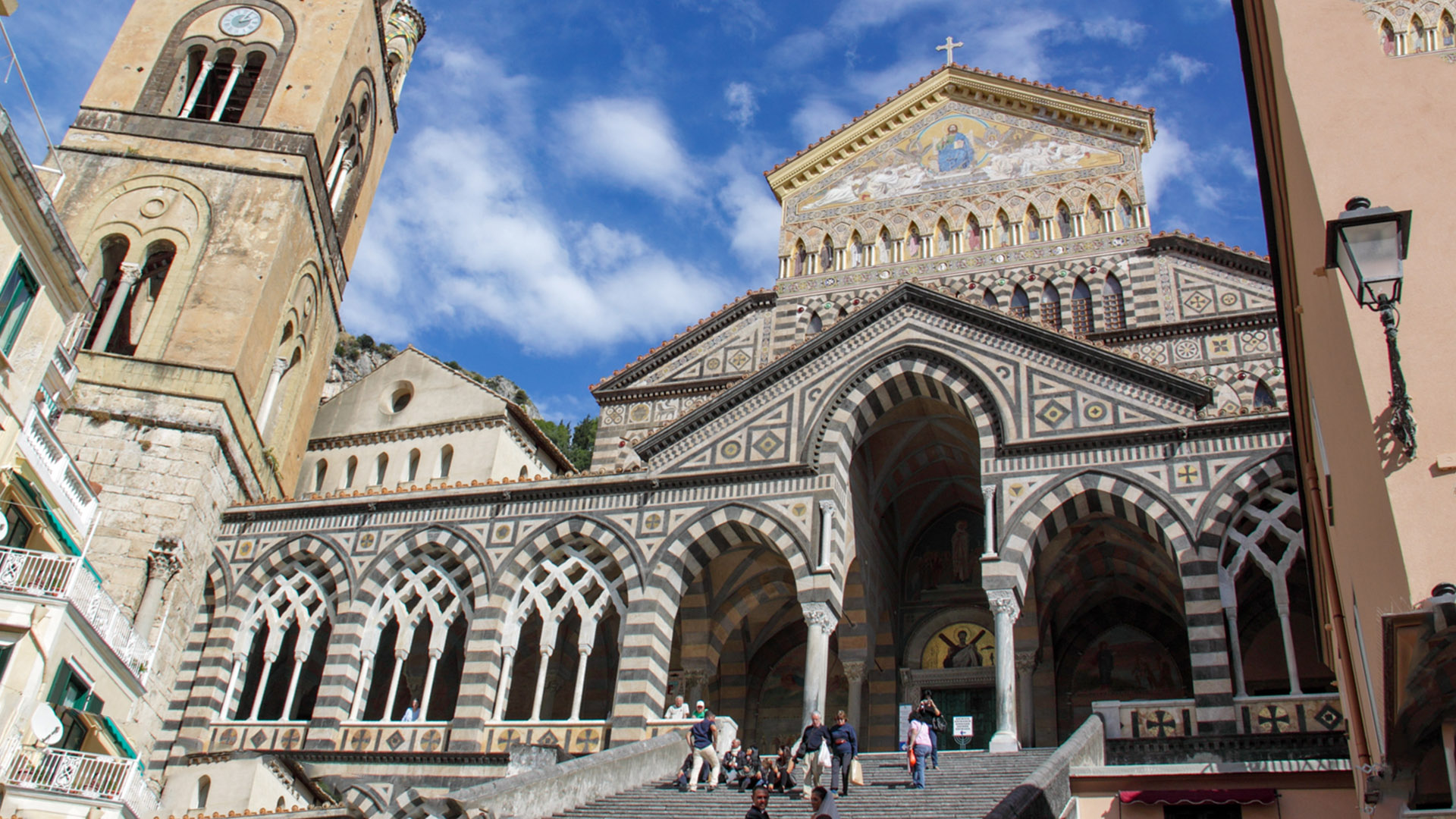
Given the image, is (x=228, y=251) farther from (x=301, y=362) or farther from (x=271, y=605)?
(x=271, y=605)

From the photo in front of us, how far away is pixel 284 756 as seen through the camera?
833 inches

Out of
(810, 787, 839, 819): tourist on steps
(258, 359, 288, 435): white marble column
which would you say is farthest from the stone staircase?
(258, 359, 288, 435): white marble column

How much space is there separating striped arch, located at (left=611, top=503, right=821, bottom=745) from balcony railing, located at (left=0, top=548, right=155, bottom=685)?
8587 millimetres

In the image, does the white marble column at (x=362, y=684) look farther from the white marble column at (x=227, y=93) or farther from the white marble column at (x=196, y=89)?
the white marble column at (x=196, y=89)

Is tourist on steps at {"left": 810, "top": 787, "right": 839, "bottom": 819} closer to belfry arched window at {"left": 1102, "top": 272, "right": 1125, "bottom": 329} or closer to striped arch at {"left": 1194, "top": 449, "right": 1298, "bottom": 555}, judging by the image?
striped arch at {"left": 1194, "top": 449, "right": 1298, "bottom": 555}

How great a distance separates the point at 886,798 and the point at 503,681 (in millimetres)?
8973

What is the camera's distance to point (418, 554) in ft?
75.7

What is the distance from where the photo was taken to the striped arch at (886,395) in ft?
69.3

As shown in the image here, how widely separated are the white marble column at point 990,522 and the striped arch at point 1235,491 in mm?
3075

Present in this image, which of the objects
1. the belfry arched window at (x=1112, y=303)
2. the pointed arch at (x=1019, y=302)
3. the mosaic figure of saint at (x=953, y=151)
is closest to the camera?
the belfry arched window at (x=1112, y=303)

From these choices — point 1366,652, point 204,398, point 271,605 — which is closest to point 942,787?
point 1366,652

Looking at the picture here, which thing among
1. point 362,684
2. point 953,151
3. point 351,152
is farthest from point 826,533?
point 351,152

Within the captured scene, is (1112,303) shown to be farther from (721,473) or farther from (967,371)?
(721,473)

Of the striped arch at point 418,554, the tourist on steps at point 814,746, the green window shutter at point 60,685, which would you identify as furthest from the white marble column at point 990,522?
the green window shutter at point 60,685
